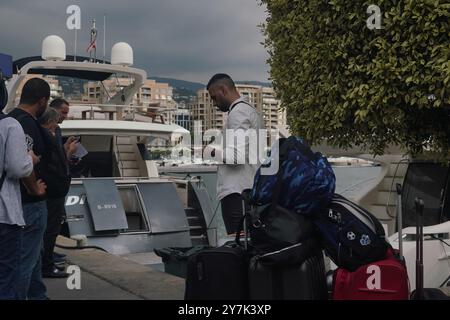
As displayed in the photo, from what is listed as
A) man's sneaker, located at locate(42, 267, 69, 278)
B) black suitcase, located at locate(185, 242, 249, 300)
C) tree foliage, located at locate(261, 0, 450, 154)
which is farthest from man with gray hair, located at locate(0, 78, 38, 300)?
tree foliage, located at locate(261, 0, 450, 154)

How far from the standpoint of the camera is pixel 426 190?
7.85 metres

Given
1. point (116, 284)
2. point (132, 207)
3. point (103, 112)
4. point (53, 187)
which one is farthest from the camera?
point (103, 112)

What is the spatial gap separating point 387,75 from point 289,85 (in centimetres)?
171

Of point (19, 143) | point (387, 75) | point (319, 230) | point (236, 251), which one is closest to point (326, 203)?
point (319, 230)

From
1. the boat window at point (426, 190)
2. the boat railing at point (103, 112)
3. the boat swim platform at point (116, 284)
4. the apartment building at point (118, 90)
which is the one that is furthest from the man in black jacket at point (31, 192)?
the apartment building at point (118, 90)

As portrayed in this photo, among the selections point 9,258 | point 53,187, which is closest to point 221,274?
point 9,258

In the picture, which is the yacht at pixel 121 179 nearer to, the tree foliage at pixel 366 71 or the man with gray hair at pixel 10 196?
the tree foliage at pixel 366 71

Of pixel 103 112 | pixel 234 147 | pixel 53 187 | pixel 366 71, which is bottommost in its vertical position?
pixel 53 187

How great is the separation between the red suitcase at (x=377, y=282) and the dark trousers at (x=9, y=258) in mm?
2069

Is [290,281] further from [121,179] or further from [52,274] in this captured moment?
[121,179]

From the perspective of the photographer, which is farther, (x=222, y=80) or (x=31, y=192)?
(x=222, y=80)

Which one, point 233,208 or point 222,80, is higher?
point 222,80

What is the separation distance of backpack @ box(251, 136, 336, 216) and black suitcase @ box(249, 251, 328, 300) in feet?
1.03

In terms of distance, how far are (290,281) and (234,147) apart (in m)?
1.30
